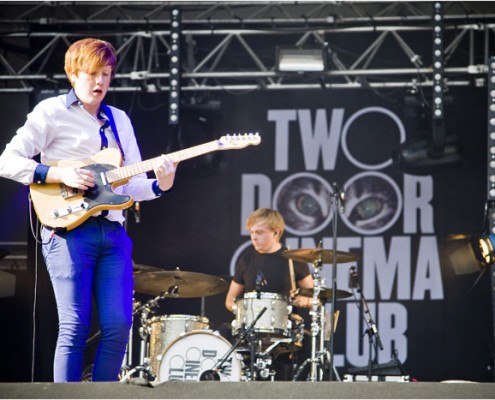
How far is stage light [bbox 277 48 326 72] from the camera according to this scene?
8.52 metres

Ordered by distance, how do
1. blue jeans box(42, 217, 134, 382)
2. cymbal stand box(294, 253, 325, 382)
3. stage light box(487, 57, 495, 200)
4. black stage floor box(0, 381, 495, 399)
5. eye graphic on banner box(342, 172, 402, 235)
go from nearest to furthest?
black stage floor box(0, 381, 495, 399)
blue jeans box(42, 217, 134, 382)
cymbal stand box(294, 253, 325, 382)
stage light box(487, 57, 495, 200)
eye graphic on banner box(342, 172, 402, 235)

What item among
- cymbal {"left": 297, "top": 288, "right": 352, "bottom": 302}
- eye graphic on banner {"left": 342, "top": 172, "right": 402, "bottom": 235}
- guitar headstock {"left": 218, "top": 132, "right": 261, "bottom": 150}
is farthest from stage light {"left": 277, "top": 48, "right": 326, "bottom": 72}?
guitar headstock {"left": 218, "top": 132, "right": 261, "bottom": 150}

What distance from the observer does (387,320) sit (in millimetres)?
9180

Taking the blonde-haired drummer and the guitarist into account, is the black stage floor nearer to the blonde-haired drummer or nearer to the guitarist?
the guitarist

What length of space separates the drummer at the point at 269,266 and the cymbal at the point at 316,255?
0.58 metres

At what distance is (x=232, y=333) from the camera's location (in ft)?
24.9

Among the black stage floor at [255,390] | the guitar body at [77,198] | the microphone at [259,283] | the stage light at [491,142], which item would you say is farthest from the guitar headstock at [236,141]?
the stage light at [491,142]

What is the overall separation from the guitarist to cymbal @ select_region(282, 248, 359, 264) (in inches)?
128

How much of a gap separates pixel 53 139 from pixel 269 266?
14.0 ft

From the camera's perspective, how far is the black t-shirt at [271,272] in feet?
26.9

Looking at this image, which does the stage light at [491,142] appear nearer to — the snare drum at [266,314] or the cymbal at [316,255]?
the cymbal at [316,255]

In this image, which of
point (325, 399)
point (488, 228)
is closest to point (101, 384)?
point (325, 399)

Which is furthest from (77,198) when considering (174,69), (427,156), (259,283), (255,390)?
(427,156)

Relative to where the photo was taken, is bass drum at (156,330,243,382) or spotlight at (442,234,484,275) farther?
spotlight at (442,234,484,275)
